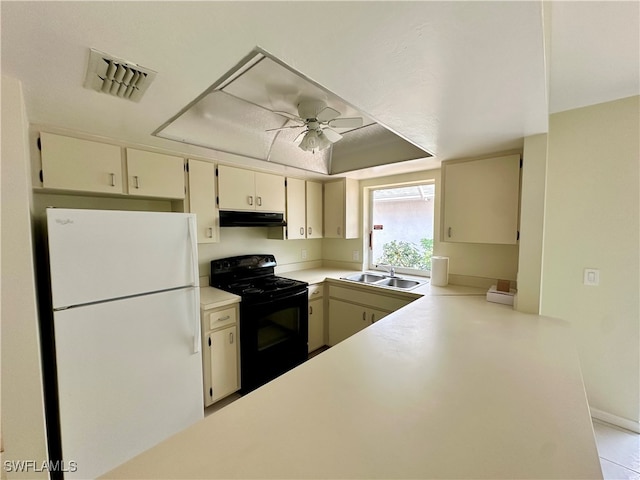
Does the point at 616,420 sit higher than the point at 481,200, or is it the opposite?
the point at 481,200

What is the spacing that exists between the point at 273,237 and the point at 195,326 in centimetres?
142

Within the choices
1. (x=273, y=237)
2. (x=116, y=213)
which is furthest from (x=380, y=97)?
(x=273, y=237)

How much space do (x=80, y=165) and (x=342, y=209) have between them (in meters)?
2.38

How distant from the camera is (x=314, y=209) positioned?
3.19 m

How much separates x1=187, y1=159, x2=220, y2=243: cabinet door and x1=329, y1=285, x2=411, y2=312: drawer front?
1.41 metres

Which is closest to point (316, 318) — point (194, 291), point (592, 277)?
point (194, 291)

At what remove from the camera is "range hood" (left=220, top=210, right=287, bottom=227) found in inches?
91.0

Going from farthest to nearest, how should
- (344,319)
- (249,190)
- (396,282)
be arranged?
(396,282)
(344,319)
(249,190)

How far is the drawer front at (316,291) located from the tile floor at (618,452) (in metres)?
2.33

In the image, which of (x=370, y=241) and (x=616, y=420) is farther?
(x=370, y=241)

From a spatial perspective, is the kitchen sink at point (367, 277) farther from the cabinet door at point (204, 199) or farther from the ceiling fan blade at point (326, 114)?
the ceiling fan blade at point (326, 114)

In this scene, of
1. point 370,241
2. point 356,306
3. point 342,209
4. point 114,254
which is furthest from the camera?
point 370,241

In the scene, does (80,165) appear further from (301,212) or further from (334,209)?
(334,209)

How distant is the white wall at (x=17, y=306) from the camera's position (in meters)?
1.04
